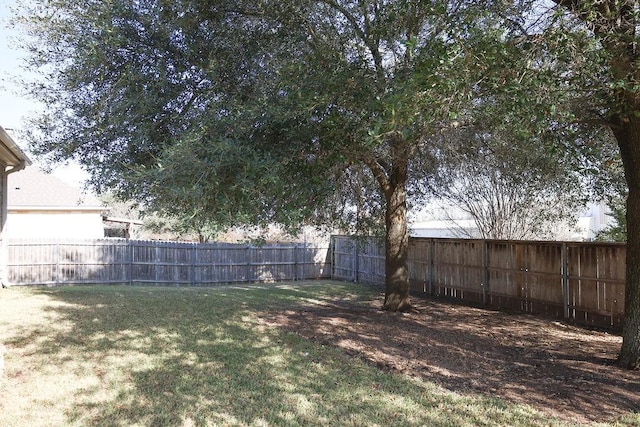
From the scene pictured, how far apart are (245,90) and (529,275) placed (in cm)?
677

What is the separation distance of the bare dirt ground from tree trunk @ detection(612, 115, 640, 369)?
0.27 m

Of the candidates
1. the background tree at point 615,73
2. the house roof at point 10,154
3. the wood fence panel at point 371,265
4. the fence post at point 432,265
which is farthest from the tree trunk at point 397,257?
the house roof at point 10,154

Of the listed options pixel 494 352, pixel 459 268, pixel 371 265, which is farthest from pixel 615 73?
pixel 371 265

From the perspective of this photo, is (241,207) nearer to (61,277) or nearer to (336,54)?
(336,54)

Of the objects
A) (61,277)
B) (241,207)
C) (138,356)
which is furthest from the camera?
(61,277)

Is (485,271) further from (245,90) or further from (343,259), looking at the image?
(343,259)

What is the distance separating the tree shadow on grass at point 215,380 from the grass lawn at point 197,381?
1 centimetres

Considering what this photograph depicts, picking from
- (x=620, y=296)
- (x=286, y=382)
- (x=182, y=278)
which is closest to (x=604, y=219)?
(x=620, y=296)

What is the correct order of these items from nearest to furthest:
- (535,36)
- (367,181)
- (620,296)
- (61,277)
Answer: (535,36) → (620,296) → (367,181) → (61,277)

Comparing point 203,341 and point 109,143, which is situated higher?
point 109,143

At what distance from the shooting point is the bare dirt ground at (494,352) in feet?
16.2

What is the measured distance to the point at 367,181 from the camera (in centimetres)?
1103

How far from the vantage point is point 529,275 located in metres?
10.1

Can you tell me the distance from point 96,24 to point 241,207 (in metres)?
3.20
